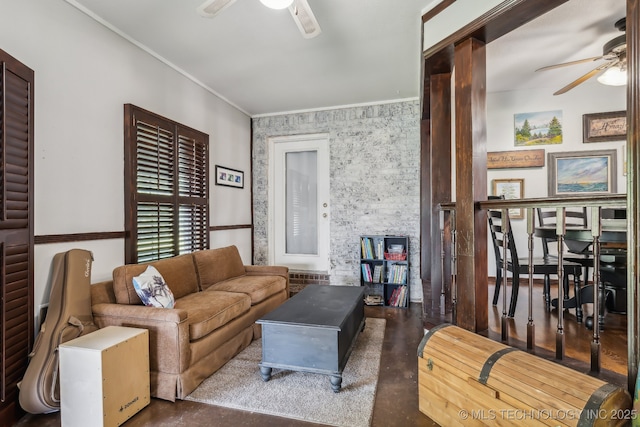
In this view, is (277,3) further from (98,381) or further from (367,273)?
(367,273)

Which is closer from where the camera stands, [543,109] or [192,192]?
[192,192]

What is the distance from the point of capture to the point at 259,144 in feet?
16.8

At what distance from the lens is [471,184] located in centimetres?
206

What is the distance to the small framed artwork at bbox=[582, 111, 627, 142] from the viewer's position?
420cm

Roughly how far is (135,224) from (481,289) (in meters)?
2.86

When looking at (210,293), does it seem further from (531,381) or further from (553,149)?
(553,149)

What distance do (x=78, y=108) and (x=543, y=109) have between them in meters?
5.36

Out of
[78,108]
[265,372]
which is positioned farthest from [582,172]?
[78,108]

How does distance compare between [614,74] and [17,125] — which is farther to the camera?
[614,74]

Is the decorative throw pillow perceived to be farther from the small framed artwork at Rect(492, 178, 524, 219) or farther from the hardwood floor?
the small framed artwork at Rect(492, 178, 524, 219)

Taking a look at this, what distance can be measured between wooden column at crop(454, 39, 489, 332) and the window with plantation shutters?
8.88 feet

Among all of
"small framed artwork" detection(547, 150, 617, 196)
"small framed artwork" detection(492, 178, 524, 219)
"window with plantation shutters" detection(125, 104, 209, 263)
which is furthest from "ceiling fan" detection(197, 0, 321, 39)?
"small framed artwork" detection(547, 150, 617, 196)

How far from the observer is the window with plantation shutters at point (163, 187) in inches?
113

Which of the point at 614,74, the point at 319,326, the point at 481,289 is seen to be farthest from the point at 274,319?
the point at 614,74
